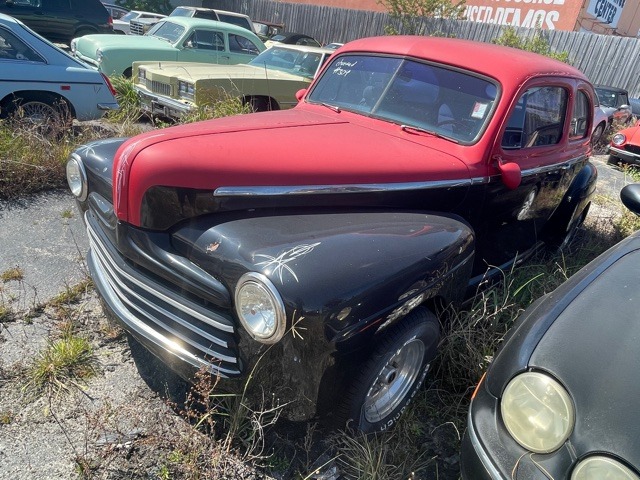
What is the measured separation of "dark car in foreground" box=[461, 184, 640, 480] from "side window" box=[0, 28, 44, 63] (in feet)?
19.5

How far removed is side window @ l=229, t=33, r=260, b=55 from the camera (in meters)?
10.4

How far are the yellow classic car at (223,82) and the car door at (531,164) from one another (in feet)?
13.4

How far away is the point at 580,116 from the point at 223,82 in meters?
4.28

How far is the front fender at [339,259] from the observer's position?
6.21 ft

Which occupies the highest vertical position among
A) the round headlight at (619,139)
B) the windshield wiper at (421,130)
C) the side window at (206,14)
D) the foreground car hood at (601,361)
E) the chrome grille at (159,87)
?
the windshield wiper at (421,130)

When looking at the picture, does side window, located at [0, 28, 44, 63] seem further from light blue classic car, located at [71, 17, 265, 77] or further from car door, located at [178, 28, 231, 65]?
car door, located at [178, 28, 231, 65]

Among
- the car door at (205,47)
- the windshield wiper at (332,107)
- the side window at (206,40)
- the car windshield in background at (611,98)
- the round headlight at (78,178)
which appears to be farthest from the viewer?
the car windshield in background at (611,98)

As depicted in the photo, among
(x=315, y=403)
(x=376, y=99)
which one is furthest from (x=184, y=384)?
(x=376, y=99)

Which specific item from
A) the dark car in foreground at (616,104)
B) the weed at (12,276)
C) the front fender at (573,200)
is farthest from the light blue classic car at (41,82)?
the dark car in foreground at (616,104)

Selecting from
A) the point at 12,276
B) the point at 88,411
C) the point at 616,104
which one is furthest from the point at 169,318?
the point at 616,104

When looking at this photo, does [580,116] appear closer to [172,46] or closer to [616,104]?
[172,46]

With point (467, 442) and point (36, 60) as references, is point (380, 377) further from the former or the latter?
point (36, 60)

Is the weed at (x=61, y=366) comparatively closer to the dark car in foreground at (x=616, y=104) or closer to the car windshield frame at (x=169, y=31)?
the car windshield frame at (x=169, y=31)

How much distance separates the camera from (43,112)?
223 inches
